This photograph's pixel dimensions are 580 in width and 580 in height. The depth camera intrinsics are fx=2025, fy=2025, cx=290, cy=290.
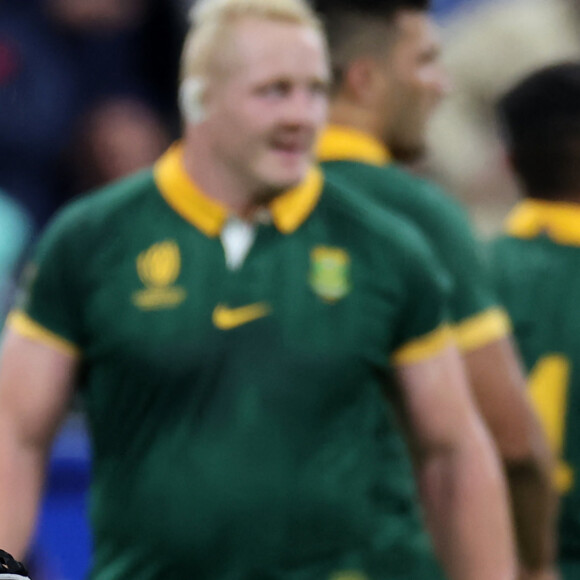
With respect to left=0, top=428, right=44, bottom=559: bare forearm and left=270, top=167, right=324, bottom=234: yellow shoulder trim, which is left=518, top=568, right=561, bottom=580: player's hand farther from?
left=0, top=428, right=44, bottom=559: bare forearm

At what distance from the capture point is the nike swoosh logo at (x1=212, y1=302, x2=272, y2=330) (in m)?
4.27

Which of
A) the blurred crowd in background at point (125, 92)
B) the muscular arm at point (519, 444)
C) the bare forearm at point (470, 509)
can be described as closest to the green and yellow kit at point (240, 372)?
the bare forearm at point (470, 509)

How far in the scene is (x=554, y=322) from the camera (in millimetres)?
5098

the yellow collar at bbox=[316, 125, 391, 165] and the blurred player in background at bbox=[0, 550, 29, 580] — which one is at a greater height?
the yellow collar at bbox=[316, 125, 391, 165]

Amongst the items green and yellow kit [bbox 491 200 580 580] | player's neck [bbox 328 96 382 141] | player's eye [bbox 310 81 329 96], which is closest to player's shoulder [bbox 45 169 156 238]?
player's eye [bbox 310 81 329 96]

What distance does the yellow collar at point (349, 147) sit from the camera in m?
4.94

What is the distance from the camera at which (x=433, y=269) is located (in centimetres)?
438

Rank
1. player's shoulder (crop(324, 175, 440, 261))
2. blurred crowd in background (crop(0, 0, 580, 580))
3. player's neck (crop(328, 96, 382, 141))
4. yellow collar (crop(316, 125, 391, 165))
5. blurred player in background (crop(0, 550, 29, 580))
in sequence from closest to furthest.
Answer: blurred player in background (crop(0, 550, 29, 580)) < player's shoulder (crop(324, 175, 440, 261)) < yellow collar (crop(316, 125, 391, 165)) < player's neck (crop(328, 96, 382, 141)) < blurred crowd in background (crop(0, 0, 580, 580))

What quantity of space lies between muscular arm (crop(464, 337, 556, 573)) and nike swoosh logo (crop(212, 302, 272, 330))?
0.69m

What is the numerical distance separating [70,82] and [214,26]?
4.18 meters

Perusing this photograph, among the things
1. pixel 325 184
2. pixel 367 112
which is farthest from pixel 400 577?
pixel 367 112

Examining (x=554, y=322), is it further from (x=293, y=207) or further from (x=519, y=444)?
(x=293, y=207)

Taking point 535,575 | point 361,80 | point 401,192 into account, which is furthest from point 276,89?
point 535,575

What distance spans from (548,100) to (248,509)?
1.63 metres
